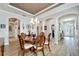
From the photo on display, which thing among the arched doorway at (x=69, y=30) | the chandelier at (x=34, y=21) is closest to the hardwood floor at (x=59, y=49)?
the arched doorway at (x=69, y=30)

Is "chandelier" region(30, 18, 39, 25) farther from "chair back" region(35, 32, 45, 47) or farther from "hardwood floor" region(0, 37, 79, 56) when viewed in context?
"hardwood floor" region(0, 37, 79, 56)

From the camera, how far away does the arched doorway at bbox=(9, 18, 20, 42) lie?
111 inches

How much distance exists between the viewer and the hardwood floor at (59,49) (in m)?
2.75

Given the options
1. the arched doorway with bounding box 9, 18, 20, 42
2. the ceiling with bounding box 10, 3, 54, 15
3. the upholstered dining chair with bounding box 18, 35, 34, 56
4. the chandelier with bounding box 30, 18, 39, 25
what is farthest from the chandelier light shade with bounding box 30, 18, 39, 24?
the upholstered dining chair with bounding box 18, 35, 34, 56

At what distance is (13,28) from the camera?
2.85 metres

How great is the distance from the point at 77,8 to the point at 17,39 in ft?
4.85

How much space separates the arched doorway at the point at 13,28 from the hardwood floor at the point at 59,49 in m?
0.11

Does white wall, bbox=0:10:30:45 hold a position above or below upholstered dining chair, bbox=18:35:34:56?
above

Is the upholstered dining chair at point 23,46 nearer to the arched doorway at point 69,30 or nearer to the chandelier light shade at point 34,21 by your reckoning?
the chandelier light shade at point 34,21

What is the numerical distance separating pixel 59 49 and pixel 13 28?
1127 mm

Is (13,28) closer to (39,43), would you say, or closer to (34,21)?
(34,21)

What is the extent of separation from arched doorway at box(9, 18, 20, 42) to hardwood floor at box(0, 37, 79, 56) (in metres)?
0.11

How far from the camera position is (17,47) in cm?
278

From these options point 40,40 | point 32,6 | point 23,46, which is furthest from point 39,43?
point 32,6
